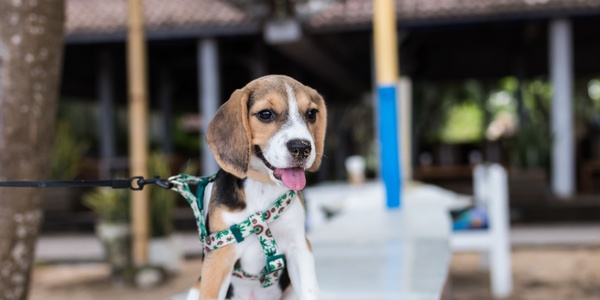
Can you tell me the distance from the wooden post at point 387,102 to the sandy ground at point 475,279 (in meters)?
1.60

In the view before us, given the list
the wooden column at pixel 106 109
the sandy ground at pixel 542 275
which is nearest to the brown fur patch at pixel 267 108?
the sandy ground at pixel 542 275

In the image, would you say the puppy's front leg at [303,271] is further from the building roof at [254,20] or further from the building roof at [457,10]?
the building roof at [457,10]

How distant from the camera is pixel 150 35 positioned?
10523 millimetres

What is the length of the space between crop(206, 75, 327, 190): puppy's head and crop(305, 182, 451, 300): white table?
40.8 inches

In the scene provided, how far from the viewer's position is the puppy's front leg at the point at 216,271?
53.4 inches

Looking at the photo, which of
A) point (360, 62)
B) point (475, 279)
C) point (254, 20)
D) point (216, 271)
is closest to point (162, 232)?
point (475, 279)

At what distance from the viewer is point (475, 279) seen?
20.2ft

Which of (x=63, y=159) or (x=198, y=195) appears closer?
(x=198, y=195)

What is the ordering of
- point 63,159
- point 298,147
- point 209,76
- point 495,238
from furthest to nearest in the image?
point 209,76 < point 63,159 < point 495,238 < point 298,147

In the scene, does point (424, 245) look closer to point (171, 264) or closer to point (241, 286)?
point (241, 286)

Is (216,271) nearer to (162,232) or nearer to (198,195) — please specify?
(198,195)

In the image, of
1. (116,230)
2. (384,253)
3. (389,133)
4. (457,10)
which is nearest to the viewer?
(384,253)

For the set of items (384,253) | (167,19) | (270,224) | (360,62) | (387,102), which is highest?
(167,19)

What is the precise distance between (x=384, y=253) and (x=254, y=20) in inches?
299
